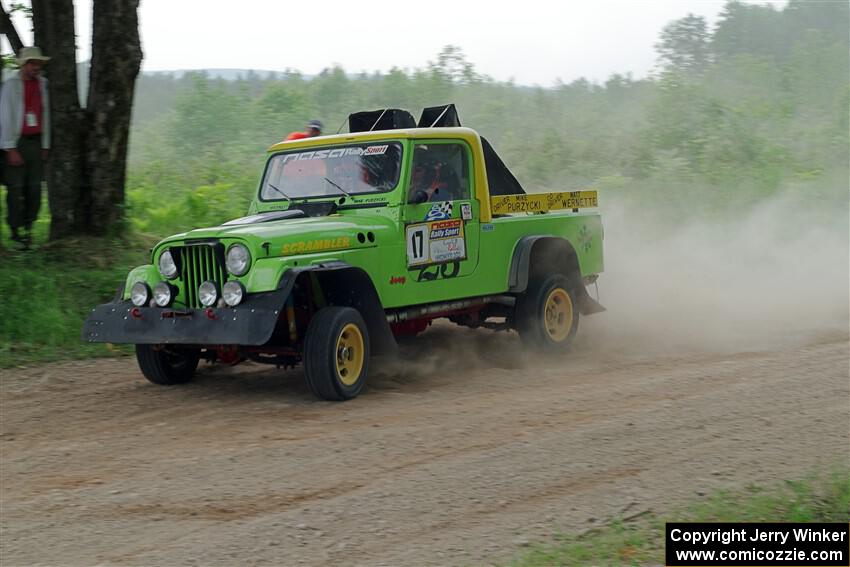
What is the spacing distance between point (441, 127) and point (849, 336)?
15.2 feet

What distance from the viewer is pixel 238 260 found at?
7.08m

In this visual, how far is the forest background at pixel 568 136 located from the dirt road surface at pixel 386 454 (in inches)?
78.5

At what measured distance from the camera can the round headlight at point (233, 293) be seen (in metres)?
6.98

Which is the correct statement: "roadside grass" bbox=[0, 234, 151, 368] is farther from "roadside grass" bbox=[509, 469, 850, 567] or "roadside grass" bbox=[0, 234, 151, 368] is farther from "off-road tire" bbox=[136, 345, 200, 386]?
"roadside grass" bbox=[509, 469, 850, 567]

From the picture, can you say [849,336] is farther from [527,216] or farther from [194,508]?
[194,508]

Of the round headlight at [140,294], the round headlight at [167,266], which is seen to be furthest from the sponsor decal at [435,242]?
the round headlight at [140,294]

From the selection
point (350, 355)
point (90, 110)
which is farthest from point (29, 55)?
point (350, 355)

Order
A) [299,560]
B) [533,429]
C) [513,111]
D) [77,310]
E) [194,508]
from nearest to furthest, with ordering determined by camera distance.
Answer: [299,560] < [194,508] < [533,429] < [77,310] < [513,111]

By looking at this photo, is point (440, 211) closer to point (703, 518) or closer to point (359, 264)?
point (359, 264)

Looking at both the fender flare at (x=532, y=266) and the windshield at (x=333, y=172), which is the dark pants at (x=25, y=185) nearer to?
the windshield at (x=333, y=172)

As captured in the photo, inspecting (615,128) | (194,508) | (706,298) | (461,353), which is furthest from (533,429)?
(615,128)

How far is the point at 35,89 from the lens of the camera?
10.2 metres

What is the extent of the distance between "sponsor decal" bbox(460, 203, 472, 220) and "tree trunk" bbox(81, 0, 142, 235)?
441cm

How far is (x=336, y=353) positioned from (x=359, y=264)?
791 mm
